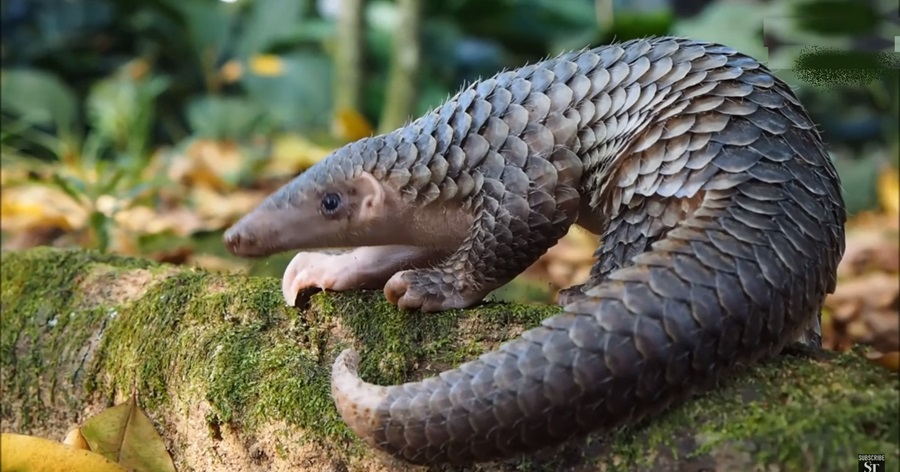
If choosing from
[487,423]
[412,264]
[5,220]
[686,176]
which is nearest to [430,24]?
[5,220]

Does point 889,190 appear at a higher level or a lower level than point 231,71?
higher

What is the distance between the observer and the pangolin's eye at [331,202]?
2.44m

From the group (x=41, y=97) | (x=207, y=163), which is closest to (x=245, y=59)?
(x=41, y=97)

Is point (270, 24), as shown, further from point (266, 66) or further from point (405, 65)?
point (405, 65)

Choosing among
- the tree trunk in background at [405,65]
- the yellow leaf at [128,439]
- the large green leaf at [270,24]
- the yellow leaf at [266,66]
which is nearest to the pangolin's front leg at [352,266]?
the yellow leaf at [128,439]

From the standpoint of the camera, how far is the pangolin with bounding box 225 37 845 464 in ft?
4.94

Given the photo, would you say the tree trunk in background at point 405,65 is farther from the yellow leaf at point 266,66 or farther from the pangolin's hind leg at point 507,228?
the pangolin's hind leg at point 507,228

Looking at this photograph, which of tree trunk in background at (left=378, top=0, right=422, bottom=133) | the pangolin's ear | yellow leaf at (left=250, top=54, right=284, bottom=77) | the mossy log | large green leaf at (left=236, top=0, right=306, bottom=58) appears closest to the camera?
the mossy log

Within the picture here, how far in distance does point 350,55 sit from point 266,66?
1.71 m

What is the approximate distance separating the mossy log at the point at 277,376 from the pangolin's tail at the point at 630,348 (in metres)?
0.10

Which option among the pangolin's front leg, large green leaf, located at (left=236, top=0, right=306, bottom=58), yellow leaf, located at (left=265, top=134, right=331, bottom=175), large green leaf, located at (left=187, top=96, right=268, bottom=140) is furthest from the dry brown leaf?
the pangolin's front leg

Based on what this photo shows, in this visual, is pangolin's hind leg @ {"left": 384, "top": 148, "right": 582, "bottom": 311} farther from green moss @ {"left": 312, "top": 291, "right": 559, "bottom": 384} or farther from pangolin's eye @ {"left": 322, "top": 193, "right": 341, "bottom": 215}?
pangolin's eye @ {"left": 322, "top": 193, "right": 341, "bottom": 215}

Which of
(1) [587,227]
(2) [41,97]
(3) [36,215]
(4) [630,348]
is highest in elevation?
(1) [587,227]

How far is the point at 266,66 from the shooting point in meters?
8.35
